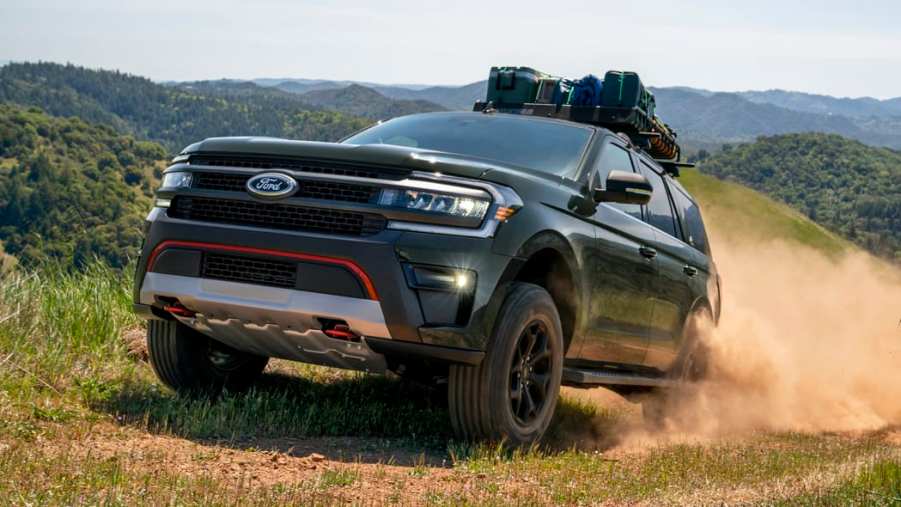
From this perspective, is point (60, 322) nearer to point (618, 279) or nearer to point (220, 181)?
point (220, 181)

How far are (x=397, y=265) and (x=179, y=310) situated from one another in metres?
1.31

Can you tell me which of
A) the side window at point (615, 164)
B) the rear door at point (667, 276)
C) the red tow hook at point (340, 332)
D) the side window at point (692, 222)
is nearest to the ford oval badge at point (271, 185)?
the red tow hook at point (340, 332)

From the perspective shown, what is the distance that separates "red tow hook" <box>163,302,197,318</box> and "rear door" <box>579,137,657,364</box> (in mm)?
2240

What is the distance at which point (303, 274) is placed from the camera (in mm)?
5023

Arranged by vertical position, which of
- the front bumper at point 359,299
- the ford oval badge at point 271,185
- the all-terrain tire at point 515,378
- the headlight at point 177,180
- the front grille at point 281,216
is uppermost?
the ford oval badge at point 271,185

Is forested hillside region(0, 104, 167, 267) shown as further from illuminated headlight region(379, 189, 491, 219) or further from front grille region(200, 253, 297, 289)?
illuminated headlight region(379, 189, 491, 219)

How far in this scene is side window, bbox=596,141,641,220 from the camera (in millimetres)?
6578

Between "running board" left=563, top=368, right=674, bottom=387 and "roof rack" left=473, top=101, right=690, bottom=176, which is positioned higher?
"roof rack" left=473, top=101, right=690, bottom=176

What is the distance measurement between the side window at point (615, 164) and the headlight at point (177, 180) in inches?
95.8

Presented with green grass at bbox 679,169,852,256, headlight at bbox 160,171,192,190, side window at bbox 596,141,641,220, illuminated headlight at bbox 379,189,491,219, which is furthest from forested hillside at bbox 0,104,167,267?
illuminated headlight at bbox 379,189,491,219

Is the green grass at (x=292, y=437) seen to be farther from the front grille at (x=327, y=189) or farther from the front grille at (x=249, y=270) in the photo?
the front grille at (x=327, y=189)

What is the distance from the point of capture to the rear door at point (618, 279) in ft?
20.6

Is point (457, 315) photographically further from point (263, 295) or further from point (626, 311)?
point (626, 311)

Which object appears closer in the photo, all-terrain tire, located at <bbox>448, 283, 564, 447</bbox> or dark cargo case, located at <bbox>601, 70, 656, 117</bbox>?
all-terrain tire, located at <bbox>448, 283, 564, 447</bbox>
